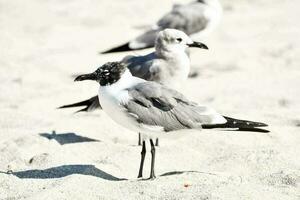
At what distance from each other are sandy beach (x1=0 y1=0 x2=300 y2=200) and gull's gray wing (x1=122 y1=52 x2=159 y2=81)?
1.63ft

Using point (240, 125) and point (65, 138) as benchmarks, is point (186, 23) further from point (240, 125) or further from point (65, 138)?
point (240, 125)

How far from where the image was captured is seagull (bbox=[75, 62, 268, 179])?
4.27 m

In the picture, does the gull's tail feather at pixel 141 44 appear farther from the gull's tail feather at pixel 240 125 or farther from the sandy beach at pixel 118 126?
the gull's tail feather at pixel 240 125

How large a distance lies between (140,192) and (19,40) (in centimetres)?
476

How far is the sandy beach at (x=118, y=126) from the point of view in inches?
166

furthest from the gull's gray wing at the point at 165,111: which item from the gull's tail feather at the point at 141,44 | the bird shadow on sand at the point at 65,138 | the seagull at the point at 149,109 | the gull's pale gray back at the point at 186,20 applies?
the gull's pale gray back at the point at 186,20

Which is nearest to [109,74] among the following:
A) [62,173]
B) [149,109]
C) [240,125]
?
[149,109]

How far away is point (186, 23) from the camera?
24.1ft

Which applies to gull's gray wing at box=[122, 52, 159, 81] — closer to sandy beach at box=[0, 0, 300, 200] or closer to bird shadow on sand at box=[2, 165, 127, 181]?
sandy beach at box=[0, 0, 300, 200]

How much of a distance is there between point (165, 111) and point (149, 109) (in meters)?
0.10

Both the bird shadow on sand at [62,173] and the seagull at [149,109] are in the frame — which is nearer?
the seagull at [149,109]

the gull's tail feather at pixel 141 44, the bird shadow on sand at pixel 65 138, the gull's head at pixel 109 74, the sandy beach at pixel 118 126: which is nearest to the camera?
the sandy beach at pixel 118 126

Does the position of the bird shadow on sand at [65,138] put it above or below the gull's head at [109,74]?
below

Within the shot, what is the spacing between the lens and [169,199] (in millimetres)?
3930
